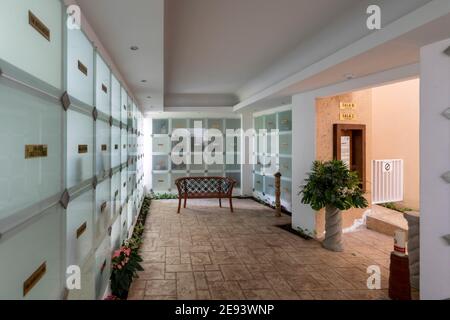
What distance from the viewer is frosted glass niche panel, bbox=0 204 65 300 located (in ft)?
2.89

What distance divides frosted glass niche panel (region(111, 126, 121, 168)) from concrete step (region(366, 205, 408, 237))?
11.9 ft

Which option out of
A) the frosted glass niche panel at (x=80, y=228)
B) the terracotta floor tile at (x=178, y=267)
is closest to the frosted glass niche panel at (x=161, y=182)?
the terracotta floor tile at (x=178, y=267)

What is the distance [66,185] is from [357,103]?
3998mm

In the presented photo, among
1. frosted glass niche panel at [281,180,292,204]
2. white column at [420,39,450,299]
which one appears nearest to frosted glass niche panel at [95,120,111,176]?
white column at [420,39,450,299]

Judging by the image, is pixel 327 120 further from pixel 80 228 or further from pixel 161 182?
pixel 161 182

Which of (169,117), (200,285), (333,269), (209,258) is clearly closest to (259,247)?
(209,258)

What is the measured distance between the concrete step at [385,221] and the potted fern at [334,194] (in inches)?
37.4

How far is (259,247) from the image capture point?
12.2 ft

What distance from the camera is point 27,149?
0.98 m

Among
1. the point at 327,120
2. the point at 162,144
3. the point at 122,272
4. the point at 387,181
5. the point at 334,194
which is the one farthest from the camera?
the point at 162,144

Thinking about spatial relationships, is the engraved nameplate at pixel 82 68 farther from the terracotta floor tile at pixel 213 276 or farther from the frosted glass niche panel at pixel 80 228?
the terracotta floor tile at pixel 213 276

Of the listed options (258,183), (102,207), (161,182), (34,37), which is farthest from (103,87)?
(161,182)

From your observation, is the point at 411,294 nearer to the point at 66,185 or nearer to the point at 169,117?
the point at 66,185

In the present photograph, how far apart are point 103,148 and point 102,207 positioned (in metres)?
0.43
